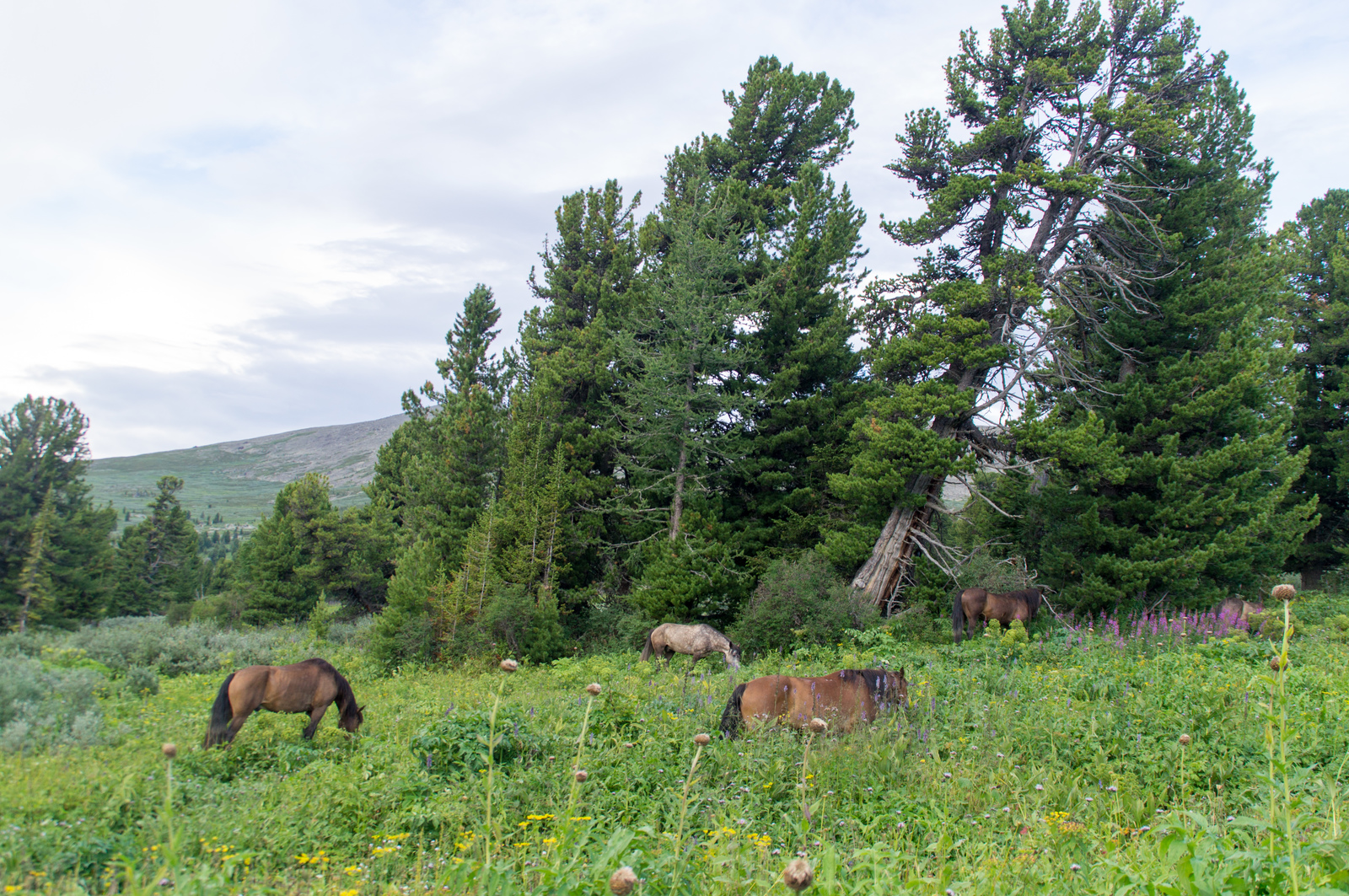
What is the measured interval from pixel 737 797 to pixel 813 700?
1663 mm

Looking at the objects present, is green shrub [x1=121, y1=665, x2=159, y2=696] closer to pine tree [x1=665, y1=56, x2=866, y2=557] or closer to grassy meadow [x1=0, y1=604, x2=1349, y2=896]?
grassy meadow [x1=0, y1=604, x2=1349, y2=896]

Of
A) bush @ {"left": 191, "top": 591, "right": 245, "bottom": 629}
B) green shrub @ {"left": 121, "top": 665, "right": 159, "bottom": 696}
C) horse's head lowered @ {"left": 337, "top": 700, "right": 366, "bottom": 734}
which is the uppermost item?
horse's head lowered @ {"left": 337, "top": 700, "right": 366, "bottom": 734}

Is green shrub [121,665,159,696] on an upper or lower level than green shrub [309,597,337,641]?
upper

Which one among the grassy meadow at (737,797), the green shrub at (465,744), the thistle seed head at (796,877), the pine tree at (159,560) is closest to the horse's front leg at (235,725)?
the grassy meadow at (737,797)

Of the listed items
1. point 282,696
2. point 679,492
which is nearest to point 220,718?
point 282,696

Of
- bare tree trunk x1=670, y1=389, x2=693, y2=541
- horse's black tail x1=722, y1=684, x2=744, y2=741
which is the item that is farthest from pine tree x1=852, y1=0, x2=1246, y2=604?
horse's black tail x1=722, y1=684, x2=744, y2=741

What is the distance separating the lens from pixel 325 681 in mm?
7914

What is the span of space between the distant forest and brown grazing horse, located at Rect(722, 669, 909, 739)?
23.9ft

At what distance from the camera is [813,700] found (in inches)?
245

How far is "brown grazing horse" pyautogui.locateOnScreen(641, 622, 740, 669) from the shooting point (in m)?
13.9

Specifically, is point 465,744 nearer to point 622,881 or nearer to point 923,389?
point 622,881

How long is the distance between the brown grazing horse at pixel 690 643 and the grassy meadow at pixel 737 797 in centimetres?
573

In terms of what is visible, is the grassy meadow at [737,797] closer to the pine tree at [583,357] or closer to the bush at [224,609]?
the pine tree at [583,357]

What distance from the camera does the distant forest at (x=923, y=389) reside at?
15.3 meters
